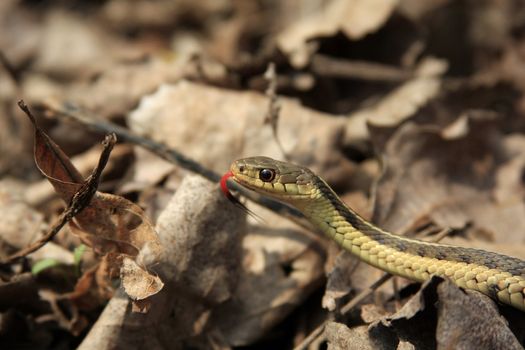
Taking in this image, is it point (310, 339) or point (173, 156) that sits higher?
point (173, 156)

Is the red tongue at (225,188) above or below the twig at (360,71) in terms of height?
below

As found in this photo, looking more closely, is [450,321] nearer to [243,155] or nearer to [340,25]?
[243,155]

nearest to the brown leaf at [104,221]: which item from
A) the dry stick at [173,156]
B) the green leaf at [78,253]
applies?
the green leaf at [78,253]

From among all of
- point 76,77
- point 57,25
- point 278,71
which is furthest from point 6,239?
point 57,25

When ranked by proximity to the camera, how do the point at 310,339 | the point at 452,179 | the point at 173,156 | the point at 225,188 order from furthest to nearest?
the point at 452,179
the point at 173,156
the point at 225,188
the point at 310,339

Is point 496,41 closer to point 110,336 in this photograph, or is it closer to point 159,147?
point 159,147

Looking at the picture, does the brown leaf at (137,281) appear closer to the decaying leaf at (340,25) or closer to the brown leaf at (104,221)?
the brown leaf at (104,221)

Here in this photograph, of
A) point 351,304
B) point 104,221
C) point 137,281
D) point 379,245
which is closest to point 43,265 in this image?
point 104,221
